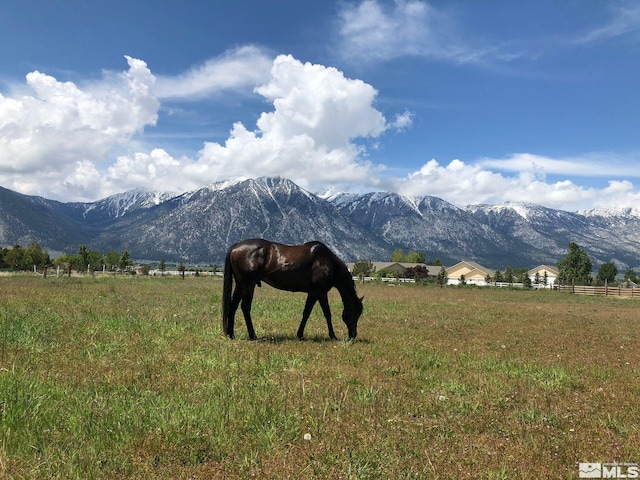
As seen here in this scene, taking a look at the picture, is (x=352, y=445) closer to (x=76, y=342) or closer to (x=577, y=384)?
(x=577, y=384)

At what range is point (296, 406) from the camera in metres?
6.60

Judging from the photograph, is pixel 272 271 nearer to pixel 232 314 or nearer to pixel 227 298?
pixel 227 298

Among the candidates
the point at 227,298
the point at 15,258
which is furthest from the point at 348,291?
the point at 15,258

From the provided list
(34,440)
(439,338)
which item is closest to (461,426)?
(34,440)

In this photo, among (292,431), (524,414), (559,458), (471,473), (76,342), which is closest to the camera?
(471,473)

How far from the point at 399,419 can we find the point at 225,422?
256 centimetres

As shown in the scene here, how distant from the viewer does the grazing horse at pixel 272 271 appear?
41.5 feet

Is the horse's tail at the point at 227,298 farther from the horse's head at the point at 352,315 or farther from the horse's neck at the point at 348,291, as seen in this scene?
the horse's head at the point at 352,315

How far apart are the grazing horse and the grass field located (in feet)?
3.68

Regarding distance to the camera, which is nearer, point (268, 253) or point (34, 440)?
point (34, 440)

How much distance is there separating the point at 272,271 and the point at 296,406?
21.2ft

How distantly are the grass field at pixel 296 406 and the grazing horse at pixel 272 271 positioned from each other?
44.2 inches

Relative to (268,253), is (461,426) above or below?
below

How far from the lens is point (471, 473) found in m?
4.73
